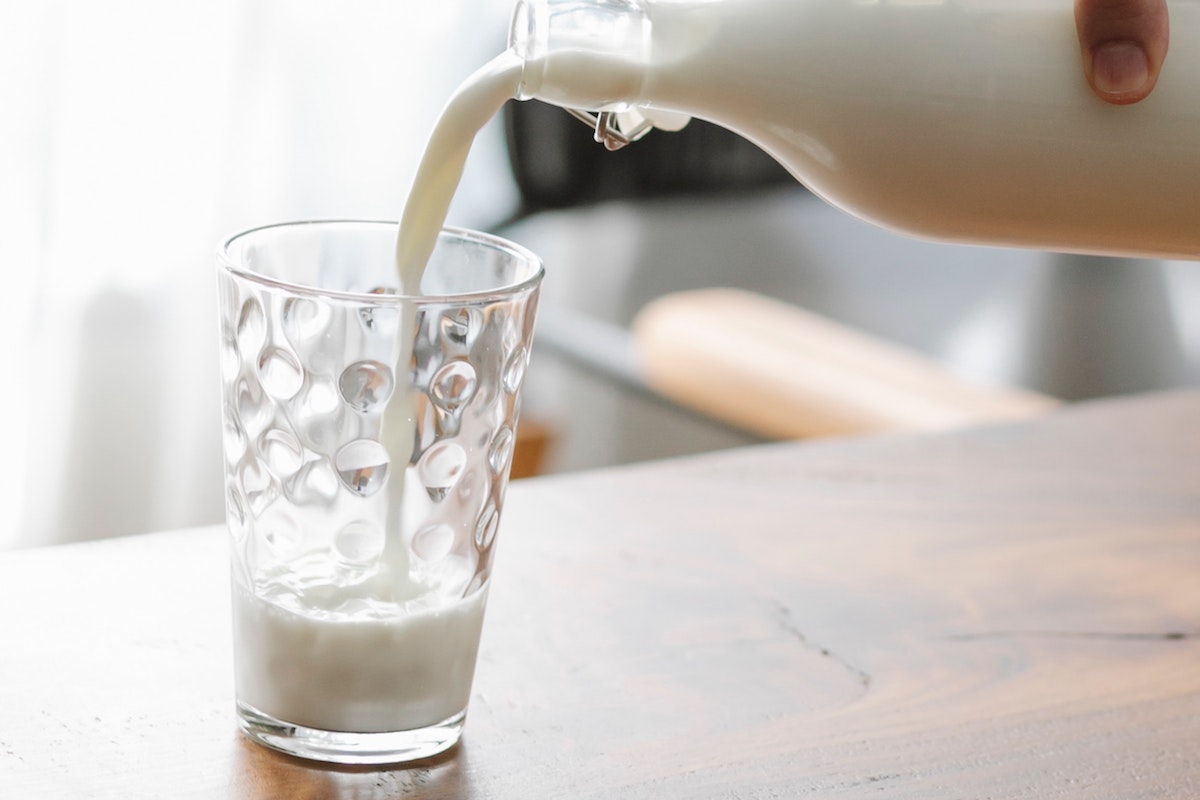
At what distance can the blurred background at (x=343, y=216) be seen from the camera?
1.67 meters

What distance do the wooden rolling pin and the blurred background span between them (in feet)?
0.22

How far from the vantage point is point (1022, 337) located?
253cm

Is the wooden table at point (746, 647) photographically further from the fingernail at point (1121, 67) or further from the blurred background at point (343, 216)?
the blurred background at point (343, 216)

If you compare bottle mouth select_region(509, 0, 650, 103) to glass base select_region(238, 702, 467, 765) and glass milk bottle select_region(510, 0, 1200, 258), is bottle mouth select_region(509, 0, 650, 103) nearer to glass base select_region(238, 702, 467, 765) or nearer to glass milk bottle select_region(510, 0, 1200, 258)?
glass milk bottle select_region(510, 0, 1200, 258)

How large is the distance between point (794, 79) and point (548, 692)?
0.23 meters

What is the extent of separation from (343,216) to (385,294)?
1.34m

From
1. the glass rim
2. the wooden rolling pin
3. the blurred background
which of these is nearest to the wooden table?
the glass rim

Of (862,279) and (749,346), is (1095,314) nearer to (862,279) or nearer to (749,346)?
(862,279)

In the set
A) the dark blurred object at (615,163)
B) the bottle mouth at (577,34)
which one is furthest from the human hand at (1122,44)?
the dark blurred object at (615,163)

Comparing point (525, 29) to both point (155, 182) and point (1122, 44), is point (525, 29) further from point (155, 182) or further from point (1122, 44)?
point (155, 182)

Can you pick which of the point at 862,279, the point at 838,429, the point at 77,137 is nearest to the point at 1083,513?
the point at 838,429

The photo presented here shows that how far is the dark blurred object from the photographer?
2141mm

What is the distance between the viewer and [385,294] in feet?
1.52

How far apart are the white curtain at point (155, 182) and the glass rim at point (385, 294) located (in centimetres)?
125
